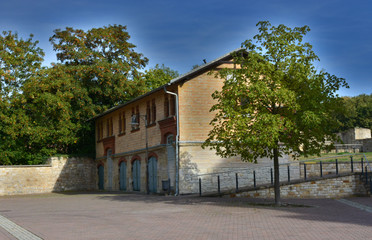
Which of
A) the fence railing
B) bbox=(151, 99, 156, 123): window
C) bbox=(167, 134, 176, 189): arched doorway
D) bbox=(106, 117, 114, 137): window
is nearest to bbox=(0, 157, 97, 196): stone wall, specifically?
bbox=(106, 117, 114, 137): window

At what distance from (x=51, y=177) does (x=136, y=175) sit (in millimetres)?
10069

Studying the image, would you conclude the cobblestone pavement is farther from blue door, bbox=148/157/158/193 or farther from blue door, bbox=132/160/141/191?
blue door, bbox=132/160/141/191

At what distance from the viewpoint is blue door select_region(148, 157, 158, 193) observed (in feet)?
94.0

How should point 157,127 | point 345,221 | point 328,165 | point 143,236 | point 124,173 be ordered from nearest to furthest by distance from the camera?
point 143,236 < point 345,221 < point 328,165 < point 157,127 < point 124,173

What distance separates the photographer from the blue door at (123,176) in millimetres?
33841

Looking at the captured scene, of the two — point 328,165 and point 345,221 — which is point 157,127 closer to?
point 328,165

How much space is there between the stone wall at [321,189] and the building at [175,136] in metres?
3.54

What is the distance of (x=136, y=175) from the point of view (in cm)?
3170

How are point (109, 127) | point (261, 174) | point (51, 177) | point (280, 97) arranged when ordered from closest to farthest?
point (280, 97) < point (261, 174) < point (109, 127) < point (51, 177)

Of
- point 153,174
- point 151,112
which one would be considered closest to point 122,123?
point 151,112

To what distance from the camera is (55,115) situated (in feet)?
123

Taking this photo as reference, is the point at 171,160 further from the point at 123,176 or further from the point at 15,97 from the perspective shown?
the point at 15,97

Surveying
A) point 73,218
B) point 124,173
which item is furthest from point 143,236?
point 124,173

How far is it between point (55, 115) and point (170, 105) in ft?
46.3
